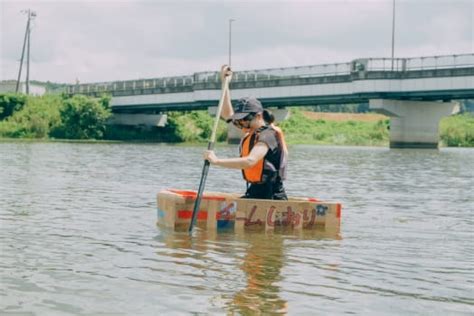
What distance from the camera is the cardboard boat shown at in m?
13.1

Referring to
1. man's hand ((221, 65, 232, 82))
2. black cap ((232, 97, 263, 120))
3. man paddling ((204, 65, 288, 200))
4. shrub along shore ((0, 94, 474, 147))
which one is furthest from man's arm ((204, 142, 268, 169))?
shrub along shore ((0, 94, 474, 147))

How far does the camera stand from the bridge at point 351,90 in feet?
221

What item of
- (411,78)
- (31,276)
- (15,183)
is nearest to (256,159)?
(31,276)

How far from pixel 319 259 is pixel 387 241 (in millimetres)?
2580

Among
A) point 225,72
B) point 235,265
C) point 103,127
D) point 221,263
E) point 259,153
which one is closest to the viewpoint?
point 235,265

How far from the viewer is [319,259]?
10898 mm

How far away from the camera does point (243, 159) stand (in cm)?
1231

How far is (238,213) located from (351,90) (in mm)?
59925

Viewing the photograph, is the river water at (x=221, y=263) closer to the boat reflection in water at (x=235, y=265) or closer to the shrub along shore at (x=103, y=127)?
the boat reflection in water at (x=235, y=265)

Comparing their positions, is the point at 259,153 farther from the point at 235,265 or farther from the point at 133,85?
the point at 133,85

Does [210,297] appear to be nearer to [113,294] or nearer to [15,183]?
[113,294]

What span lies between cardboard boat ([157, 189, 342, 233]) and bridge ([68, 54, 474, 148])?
52.4 m

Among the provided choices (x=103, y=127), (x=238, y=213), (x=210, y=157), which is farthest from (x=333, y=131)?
(x=210, y=157)

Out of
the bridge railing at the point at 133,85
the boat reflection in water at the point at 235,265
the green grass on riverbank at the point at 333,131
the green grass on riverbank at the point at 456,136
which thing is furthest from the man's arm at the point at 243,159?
the green grass on riverbank at the point at 333,131
